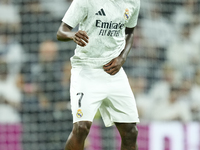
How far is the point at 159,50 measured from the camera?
555 cm

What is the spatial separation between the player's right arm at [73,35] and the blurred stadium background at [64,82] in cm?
197

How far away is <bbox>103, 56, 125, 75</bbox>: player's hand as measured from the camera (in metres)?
2.86

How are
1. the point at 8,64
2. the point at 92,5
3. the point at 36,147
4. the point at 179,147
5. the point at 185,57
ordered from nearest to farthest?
the point at 92,5
the point at 179,147
the point at 36,147
the point at 8,64
the point at 185,57

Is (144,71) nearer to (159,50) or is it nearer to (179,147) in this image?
(159,50)

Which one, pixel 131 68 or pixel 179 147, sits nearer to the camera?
pixel 179 147

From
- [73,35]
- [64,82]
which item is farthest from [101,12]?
[64,82]

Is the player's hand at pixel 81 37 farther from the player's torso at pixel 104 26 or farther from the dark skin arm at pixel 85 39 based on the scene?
the player's torso at pixel 104 26

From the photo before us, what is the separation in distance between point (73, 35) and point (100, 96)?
0.51 metres

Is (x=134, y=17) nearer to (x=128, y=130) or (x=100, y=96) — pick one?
(x=100, y=96)

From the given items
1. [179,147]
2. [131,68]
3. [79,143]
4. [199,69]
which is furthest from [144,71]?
[79,143]

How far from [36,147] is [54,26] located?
1.64 metres

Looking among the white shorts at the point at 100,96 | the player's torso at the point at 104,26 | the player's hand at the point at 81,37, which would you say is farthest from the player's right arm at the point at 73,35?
the white shorts at the point at 100,96

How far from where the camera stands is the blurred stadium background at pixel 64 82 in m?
4.54

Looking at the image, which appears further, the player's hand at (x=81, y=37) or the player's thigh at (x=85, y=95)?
the player's thigh at (x=85, y=95)
